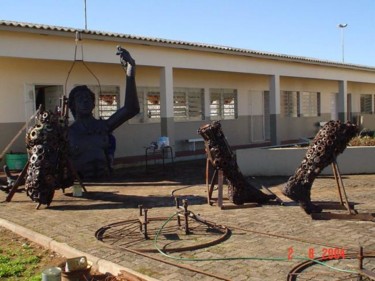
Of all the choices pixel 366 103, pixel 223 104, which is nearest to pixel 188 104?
pixel 223 104

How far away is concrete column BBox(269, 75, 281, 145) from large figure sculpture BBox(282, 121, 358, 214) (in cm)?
1160

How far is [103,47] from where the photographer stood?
13539mm

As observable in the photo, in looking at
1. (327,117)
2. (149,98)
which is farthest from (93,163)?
(327,117)

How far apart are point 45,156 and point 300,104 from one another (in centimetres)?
1690

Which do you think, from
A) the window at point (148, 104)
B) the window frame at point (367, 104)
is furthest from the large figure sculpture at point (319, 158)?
the window frame at point (367, 104)

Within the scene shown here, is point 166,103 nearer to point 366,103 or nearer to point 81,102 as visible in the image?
point 81,102

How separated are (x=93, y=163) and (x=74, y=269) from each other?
6565mm

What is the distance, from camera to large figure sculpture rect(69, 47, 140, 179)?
433 inches

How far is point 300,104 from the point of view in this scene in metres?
23.2

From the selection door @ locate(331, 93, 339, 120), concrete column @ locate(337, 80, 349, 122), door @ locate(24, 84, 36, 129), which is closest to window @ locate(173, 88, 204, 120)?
door @ locate(24, 84, 36, 129)

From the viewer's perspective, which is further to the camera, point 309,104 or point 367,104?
point 367,104

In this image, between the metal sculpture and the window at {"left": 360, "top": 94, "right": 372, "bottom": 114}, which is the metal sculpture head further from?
the window at {"left": 360, "top": 94, "right": 372, "bottom": 114}

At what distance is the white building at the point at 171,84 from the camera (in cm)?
1307

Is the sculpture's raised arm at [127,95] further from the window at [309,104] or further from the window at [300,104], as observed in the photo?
the window at [309,104]
